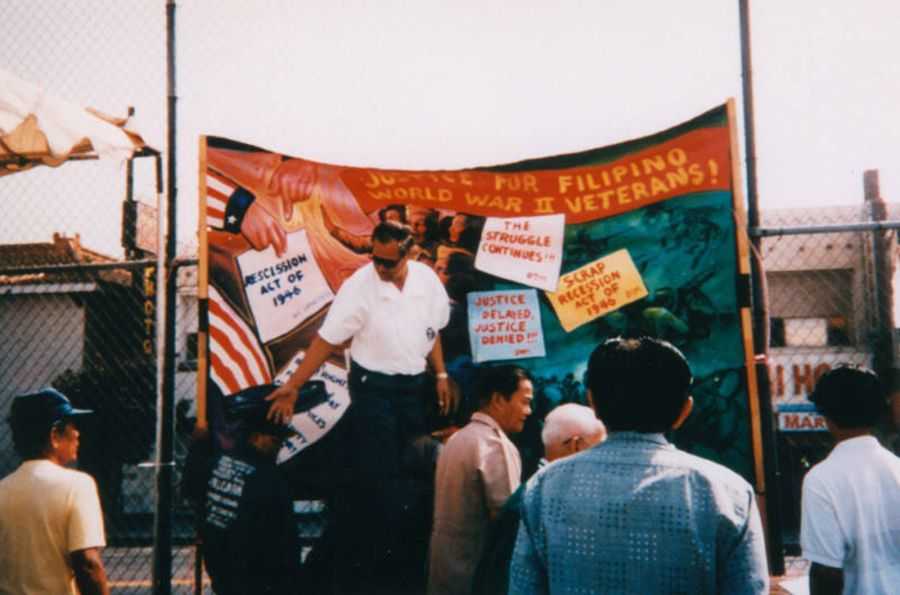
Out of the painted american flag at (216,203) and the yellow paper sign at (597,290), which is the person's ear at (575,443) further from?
the painted american flag at (216,203)

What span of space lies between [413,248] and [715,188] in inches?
64.6

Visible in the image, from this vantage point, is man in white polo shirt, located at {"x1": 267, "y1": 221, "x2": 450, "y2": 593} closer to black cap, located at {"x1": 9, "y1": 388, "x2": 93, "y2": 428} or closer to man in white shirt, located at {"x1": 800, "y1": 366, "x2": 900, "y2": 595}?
black cap, located at {"x1": 9, "y1": 388, "x2": 93, "y2": 428}

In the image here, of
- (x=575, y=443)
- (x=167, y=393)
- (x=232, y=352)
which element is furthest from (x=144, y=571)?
(x=575, y=443)

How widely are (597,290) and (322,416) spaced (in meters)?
1.67

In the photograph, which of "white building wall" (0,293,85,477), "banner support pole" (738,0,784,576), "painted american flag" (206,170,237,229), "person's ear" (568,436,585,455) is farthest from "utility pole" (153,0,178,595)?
"white building wall" (0,293,85,477)

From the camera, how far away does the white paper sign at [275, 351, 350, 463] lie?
15.2ft

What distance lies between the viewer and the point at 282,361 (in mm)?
4742

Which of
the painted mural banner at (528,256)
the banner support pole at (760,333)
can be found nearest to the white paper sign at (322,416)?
the painted mural banner at (528,256)

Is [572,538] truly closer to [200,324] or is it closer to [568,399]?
[568,399]

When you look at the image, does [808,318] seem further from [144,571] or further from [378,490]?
[378,490]

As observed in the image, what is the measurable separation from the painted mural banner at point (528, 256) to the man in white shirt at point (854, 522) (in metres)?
1.42

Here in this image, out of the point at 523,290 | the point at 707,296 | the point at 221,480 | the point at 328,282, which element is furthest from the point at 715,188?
the point at 221,480

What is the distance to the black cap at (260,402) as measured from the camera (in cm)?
465

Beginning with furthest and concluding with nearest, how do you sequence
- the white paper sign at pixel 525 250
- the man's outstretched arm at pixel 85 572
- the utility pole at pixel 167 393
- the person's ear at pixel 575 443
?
the utility pole at pixel 167 393 → the white paper sign at pixel 525 250 → the person's ear at pixel 575 443 → the man's outstretched arm at pixel 85 572
